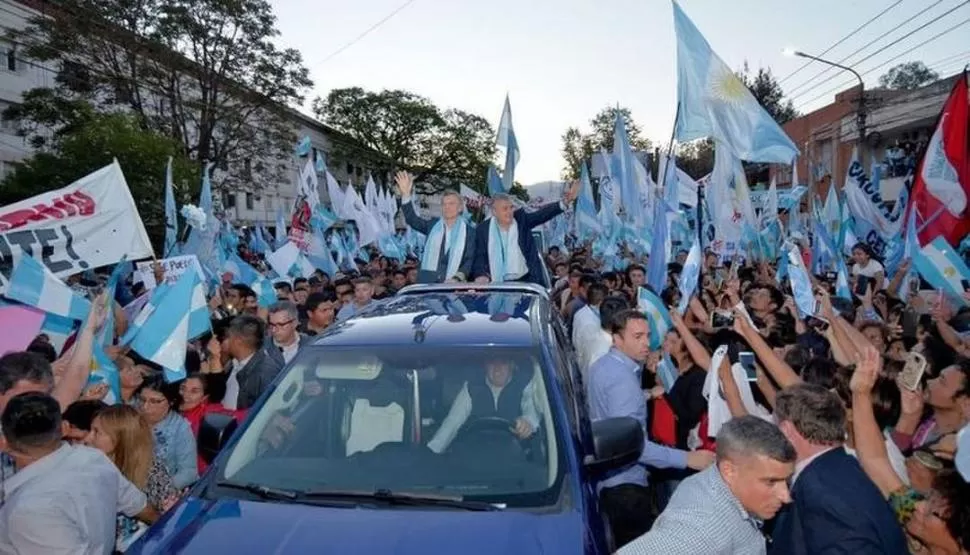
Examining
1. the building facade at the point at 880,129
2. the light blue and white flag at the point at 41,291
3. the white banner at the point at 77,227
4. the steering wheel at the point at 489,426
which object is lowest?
the steering wheel at the point at 489,426

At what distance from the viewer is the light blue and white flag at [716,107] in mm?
6824

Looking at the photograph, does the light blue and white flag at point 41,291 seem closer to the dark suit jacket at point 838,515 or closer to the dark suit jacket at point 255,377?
the dark suit jacket at point 255,377

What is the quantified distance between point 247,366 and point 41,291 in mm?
1458

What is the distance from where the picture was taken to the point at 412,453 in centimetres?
322

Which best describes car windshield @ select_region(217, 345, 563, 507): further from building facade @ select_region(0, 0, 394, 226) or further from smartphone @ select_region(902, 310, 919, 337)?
building facade @ select_region(0, 0, 394, 226)

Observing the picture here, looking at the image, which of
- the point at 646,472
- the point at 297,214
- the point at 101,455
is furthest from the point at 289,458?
the point at 297,214

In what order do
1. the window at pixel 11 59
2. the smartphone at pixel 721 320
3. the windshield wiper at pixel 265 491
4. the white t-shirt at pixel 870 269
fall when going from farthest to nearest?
the window at pixel 11 59 < the white t-shirt at pixel 870 269 < the smartphone at pixel 721 320 < the windshield wiper at pixel 265 491

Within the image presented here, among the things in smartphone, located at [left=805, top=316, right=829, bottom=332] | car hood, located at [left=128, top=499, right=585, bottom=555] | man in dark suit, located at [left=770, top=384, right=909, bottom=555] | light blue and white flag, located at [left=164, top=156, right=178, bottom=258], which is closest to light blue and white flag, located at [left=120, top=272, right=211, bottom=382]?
car hood, located at [left=128, top=499, right=585, bottom=555]

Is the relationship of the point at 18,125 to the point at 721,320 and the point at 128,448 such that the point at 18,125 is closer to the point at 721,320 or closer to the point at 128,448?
the point at 721,320

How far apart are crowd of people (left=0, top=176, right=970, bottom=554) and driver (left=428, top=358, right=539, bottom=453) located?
575mm

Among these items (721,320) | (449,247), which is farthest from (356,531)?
(449,247)

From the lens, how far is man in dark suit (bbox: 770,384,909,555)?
9.02 ft

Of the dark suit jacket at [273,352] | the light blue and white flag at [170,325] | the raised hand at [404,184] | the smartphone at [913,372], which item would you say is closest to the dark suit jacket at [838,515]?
the smartphone at [913,372]

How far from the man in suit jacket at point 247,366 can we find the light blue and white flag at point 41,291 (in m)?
1.06
